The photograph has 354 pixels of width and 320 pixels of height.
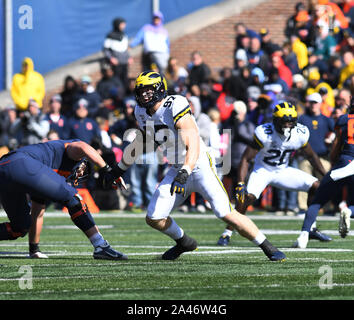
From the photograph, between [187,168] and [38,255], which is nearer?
[187,168]

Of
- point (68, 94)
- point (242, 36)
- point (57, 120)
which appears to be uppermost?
point (242, 36)

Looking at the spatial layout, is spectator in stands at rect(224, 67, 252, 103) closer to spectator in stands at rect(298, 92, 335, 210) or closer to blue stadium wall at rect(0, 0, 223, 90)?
spectator in stands at rect(298, 92, 335, 210)

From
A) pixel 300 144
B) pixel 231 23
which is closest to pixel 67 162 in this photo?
pixel 300 144

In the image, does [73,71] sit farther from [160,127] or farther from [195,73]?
[160,127]

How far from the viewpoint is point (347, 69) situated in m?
19.5

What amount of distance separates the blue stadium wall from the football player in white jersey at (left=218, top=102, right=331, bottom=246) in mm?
10769

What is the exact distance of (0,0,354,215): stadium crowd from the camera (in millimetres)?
A: 17219

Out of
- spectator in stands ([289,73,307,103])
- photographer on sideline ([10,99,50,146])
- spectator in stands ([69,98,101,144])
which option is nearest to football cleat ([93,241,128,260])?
spectator in stands ([69,98,101,144])

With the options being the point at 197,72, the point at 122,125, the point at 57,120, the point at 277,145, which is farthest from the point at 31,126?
the point at 277,145

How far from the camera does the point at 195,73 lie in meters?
20.2

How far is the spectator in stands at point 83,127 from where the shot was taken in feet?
57.1

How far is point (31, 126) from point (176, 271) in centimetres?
1009

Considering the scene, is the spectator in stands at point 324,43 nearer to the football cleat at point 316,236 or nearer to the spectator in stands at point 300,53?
the spectator in stands at point 300,53

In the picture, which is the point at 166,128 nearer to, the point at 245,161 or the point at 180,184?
the point at 180,184
